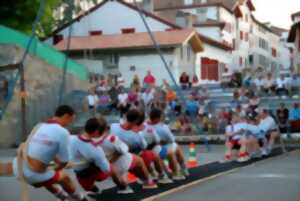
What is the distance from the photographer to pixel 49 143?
12.2 m

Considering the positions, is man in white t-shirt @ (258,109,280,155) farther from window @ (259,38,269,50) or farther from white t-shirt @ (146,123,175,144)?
window @ (259,38,269,50)

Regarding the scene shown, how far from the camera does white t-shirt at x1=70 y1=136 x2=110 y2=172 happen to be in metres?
13.5

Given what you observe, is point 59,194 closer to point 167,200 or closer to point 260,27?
point 167,200

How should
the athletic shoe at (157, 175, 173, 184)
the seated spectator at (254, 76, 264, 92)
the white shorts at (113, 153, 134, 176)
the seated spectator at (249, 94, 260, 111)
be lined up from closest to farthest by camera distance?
the white shorts at (113, 153, 134, 176) < the athletic shoe at (157, 175, 173, 184) < the seated spectator at (249, 94, 260, 111) < the seated spectator at (254, 76, 264, 92)

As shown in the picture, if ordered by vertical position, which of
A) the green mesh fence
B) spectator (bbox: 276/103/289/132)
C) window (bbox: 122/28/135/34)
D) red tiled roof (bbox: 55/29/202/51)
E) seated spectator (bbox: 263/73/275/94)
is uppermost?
window (bbox: 122/28/135/34)

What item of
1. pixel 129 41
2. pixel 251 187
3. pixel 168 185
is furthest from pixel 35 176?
pixel 129 41

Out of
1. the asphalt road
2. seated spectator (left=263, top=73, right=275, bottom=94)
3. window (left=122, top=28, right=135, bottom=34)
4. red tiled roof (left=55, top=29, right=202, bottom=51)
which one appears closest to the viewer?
the asphalt road

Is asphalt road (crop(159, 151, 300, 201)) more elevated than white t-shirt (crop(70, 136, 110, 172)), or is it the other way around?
white t-shirt (crop(70, 136, 110, 172))

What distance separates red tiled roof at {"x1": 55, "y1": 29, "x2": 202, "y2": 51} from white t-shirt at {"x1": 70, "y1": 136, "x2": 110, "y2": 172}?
45333 mm

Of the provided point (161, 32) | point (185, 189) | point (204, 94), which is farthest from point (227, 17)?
point (185, 189)

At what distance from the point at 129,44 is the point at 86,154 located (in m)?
47.3

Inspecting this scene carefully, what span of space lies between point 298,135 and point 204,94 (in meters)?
8.11

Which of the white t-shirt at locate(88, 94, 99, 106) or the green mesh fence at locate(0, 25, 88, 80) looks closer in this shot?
the green mesh fence at locate(0, 25, 88, 80)

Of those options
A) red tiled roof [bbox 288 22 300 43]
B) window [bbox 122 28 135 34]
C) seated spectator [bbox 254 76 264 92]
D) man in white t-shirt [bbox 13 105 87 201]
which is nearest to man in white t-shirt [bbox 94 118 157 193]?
man in white t-shirt [bbox 13 105 87 201]
